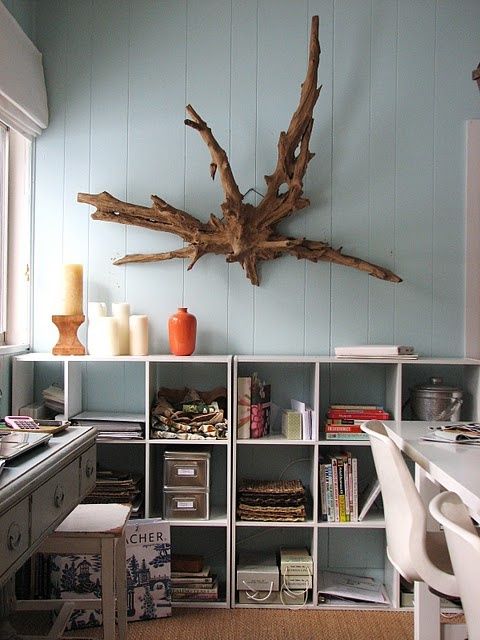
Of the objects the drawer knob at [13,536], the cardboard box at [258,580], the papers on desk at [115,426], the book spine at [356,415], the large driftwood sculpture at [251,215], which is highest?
the large driftwood sculpture at [251,215]

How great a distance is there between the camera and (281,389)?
12.9ft

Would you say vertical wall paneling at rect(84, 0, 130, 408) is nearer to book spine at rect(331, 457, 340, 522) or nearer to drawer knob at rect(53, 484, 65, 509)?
book spine at rect(331, 457, 340, 522)

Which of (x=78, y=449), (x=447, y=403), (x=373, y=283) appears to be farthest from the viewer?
(x=373, y=283)

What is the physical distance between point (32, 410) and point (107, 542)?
115 cm

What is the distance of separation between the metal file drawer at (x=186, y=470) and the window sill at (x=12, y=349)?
2.74ft

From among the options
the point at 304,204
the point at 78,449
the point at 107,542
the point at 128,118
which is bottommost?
the point at 107,542

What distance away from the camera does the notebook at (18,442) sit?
7.34ft

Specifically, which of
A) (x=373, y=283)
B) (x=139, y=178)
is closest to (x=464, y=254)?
(x=373, y=283)

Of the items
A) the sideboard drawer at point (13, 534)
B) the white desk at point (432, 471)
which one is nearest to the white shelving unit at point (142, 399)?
the white desk at point (432, 471)

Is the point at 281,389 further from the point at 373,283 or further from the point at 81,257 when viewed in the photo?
the point at 81,257

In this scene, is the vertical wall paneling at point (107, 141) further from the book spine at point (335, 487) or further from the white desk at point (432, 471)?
the white desk at point (432, 471)

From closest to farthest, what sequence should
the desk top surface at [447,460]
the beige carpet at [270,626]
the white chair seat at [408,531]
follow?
the desk top surface at [447,460], the white chair seat at [408,531], the beige carpet at [270,626]


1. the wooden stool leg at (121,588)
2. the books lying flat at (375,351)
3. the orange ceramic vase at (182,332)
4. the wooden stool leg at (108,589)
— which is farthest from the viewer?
the orange ceramic vase at (182,332)

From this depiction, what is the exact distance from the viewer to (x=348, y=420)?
12.0ft
